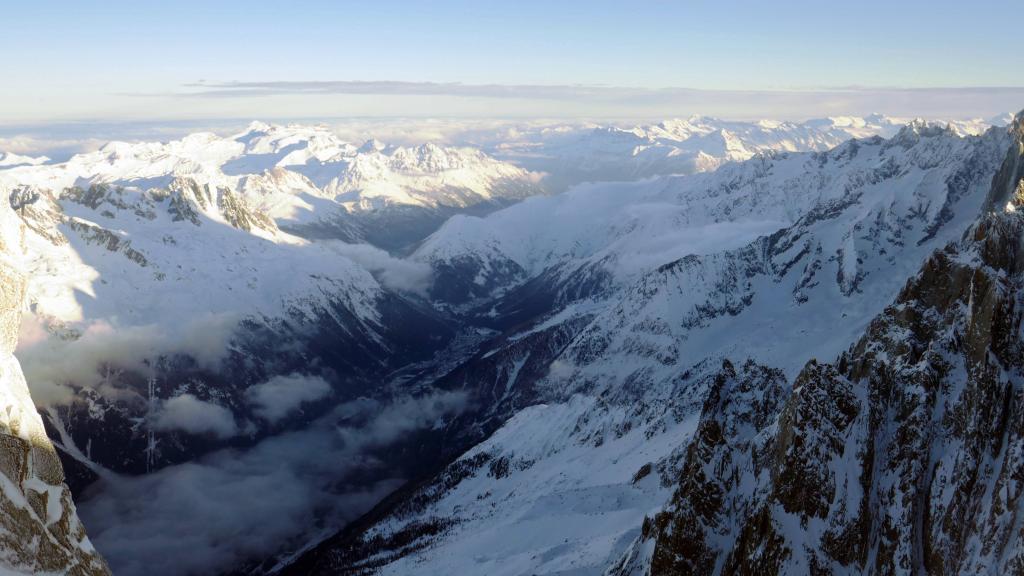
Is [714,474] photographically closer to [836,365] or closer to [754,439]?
[754,439]

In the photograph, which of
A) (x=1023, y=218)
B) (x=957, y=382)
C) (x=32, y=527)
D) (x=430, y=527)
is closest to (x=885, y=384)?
(x=957, y=382)

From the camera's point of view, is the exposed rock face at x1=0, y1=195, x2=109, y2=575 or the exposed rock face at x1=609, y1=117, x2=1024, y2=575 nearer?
the exposed rock face at x1=609, y1=117, x2=1024, y2=575

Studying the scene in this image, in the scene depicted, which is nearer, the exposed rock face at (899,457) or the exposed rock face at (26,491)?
the exposed rock face at (899,457)

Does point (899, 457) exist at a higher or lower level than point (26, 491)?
higher

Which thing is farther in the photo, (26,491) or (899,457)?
(26,491)
